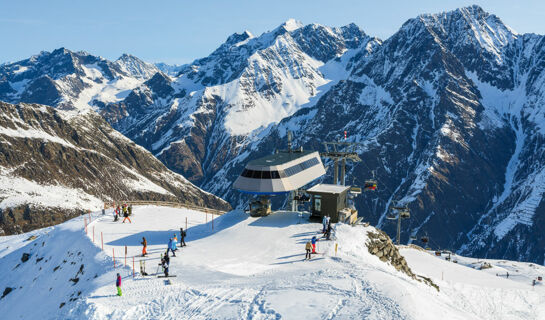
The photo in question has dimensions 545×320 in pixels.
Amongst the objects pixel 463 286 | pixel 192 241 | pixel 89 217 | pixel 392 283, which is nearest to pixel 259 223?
pixel 192 241

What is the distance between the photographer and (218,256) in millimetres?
35406

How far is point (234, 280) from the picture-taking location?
28688 mm

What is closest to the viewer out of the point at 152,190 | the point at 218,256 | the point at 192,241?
the point at 218,256

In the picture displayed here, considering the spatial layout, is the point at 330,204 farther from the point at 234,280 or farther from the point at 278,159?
the point at 234,280

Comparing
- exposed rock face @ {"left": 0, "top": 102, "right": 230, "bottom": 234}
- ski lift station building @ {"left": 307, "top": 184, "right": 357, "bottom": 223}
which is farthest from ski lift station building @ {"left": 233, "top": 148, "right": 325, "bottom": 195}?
exposed rock face @ {"left": 0, "top": 102, "right": 230, "bottom": 234}

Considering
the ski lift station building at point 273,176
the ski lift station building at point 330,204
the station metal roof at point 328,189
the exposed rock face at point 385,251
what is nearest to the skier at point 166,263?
the ski lift station building at point 273,176

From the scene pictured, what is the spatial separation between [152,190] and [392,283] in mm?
180947

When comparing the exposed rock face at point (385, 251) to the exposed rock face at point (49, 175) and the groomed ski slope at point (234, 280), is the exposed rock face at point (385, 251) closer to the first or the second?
the groomed ski slope at point (234, 280)

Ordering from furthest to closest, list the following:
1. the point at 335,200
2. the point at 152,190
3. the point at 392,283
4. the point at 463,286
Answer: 1. the point at 152,190
2. the point at 463,286
3. the point at 335,200
4. the point at 392,283

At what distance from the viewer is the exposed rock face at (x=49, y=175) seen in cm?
13950

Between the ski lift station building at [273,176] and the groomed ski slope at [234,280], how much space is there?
3911 millimetres

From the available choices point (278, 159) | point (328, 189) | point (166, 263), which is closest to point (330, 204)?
point (328, 189)

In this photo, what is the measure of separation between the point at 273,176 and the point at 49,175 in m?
149

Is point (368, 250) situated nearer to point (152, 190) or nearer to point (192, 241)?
point (192, 241)
